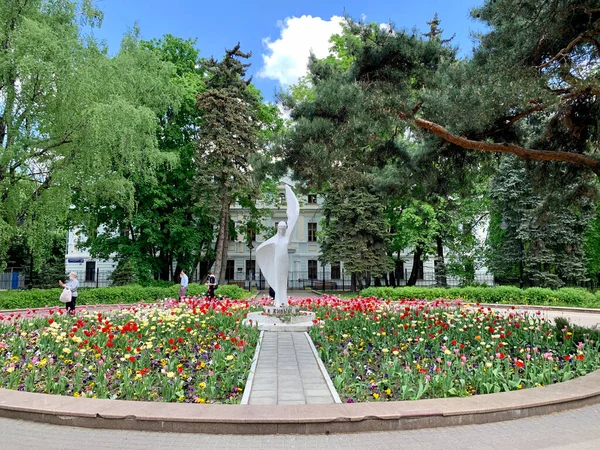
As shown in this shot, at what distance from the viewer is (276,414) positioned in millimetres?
4574

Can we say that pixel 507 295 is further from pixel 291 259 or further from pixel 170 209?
pixel 291 259

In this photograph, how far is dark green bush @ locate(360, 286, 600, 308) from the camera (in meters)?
20.0

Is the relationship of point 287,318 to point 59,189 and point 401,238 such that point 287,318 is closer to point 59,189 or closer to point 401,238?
point 59,189

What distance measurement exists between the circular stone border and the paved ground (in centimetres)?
8

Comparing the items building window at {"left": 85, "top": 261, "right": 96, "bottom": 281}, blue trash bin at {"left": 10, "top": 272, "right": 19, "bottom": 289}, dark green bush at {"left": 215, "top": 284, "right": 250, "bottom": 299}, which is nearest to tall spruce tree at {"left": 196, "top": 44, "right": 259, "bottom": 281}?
dark green bush at {"left": 215, "top": 284, "right": 250, "bottom": 299}

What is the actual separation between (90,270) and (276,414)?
139 ft

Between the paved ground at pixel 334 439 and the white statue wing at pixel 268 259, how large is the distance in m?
7.78

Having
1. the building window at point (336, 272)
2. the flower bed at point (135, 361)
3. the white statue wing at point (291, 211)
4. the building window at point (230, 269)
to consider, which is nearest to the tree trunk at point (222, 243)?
the white statue wing at point (291, 211)

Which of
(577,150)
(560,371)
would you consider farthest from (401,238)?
(560,371)

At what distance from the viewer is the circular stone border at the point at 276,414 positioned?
14.7 feet

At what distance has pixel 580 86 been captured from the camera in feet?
24.6

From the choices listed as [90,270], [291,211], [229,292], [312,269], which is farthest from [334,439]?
[90,270]

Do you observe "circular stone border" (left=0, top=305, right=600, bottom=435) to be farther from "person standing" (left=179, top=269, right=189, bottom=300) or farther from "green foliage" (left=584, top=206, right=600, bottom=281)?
"green foliage" (left=584, top=206, right=600, bottom=281)

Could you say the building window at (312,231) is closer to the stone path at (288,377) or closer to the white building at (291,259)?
the white building at (291,259)
